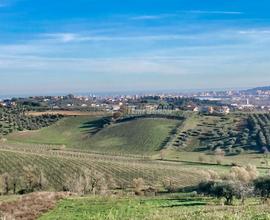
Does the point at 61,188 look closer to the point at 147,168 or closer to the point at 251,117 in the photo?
the point at 147,168

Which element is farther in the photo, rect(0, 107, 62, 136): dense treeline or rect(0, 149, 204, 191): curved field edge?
rect(0, 107, 62, 136): dense treeline

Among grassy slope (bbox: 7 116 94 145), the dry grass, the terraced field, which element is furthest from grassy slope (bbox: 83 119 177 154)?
the dry grass

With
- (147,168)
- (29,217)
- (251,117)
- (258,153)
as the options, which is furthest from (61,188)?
(251,117)

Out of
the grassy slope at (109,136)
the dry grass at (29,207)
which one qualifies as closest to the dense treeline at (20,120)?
the grassy slope at (109,136)

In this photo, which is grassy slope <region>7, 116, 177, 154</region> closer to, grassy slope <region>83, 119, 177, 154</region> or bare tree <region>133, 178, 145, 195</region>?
grassy slope <region>83, 119, 177, 154</region>

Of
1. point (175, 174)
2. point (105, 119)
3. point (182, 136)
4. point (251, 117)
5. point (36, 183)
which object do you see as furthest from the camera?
point (105, 119)

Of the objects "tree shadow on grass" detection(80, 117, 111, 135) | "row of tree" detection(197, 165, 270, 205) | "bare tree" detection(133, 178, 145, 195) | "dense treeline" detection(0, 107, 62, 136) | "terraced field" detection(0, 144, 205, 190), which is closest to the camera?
"row of tree" detection(197, 165, 270, 205)
